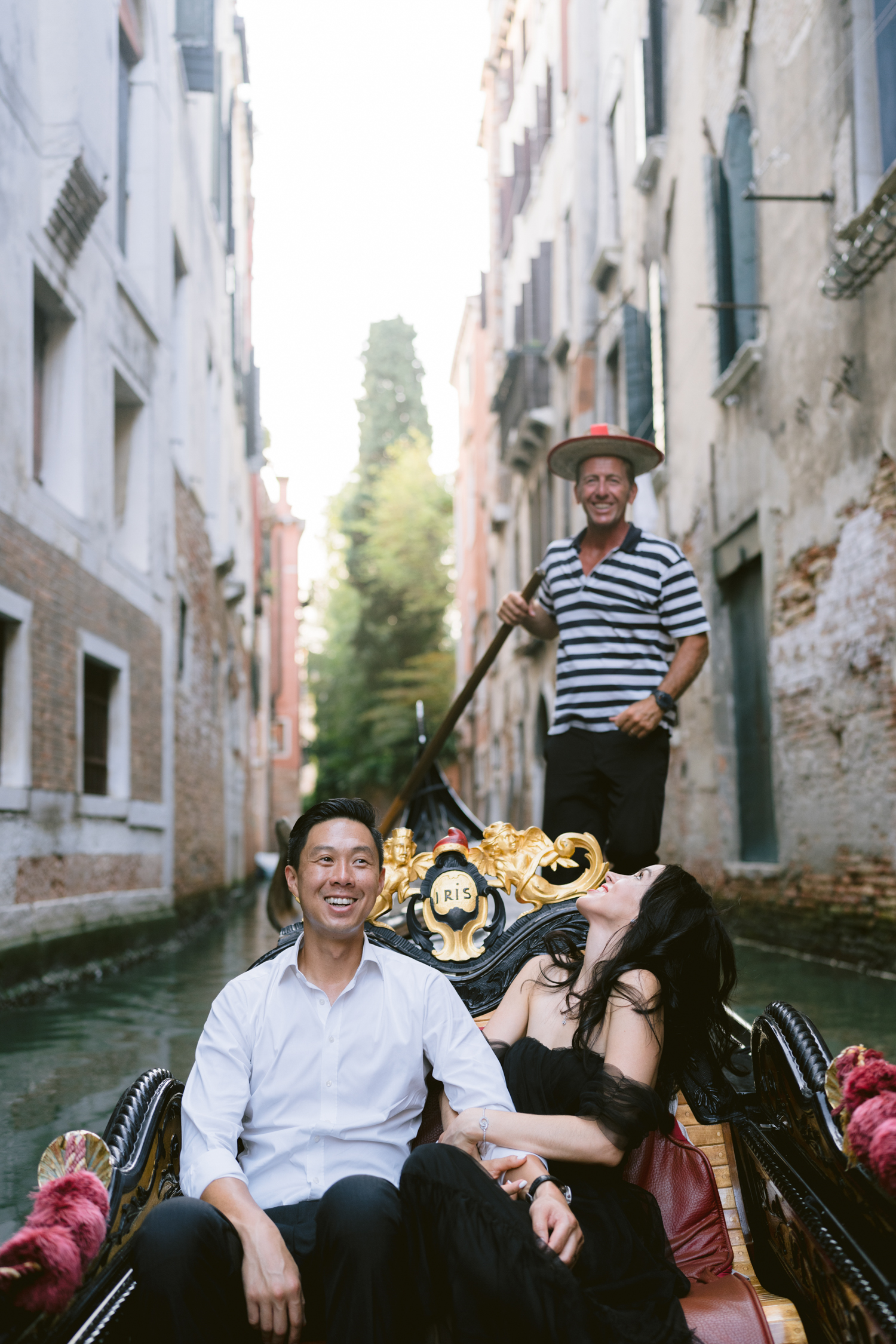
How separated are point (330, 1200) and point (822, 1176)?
620 millimetres

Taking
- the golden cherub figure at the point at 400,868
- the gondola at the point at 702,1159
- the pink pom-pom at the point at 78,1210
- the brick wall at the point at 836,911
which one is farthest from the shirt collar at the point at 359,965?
the brick wall at the point at 836,911

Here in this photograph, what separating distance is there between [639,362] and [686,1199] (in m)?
8.61

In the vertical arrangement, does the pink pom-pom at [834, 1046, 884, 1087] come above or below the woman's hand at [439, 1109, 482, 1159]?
above

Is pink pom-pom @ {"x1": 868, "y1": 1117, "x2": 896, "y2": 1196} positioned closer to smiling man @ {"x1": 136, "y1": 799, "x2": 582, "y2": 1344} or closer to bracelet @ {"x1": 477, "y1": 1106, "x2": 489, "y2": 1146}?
smiling man @ {"x1": 136, "y1": 799, "x2": 582, "y2": 1344}

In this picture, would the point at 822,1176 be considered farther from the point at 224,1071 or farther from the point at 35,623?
the point at 35,623

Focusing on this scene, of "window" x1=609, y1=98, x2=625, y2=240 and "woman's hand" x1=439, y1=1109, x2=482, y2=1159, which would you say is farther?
"window" x1=609, y1=98, x2=625, y2=240

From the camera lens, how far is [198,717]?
37.7 ft

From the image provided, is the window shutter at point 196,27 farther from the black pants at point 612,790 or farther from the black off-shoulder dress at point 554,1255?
the black off-shoulder dress at point 554,1255

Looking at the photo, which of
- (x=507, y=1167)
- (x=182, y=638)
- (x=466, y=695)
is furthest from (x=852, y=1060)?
(x=182, y=638)

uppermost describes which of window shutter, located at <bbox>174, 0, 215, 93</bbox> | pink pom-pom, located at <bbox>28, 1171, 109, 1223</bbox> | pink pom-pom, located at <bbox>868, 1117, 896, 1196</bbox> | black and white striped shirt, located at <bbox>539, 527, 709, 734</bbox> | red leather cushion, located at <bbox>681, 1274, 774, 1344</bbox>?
window shutter, located at <bbox>174, 0, 215, 93</bbox>

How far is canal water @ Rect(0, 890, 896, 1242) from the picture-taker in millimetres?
3279

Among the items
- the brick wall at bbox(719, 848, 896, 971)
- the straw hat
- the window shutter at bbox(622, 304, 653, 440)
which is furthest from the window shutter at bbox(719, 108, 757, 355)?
the straw hat

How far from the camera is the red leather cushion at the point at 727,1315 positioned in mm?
1523

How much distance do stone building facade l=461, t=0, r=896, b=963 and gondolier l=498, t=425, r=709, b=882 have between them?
2412 millimetres
